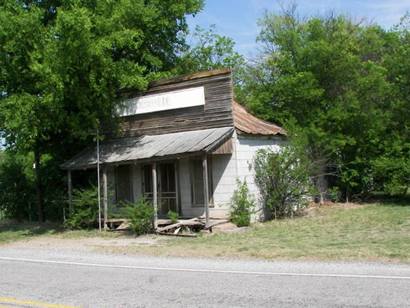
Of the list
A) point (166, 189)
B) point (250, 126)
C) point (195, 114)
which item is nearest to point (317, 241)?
point (250, 126)

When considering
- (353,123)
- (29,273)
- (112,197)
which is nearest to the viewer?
(29,273)

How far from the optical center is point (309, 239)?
13953 mm

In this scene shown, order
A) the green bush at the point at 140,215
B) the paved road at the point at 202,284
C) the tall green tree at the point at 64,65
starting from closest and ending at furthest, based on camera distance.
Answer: the paved road at the point at 202,284, the green bush at the point at 140,215, the tall green tree at the point at 64,65

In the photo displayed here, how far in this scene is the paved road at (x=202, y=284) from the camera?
7.23 meters

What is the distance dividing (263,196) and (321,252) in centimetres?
836

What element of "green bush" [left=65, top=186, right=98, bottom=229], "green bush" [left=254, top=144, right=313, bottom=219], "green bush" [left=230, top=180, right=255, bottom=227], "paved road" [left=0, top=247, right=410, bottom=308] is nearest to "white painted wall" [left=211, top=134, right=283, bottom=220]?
"green bush" [left=230, top=180, right=255, bottom=227]

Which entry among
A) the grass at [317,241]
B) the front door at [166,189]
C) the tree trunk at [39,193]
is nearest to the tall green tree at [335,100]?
the grass at [317,241]

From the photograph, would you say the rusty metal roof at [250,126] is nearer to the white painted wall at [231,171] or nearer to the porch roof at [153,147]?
the white painted wall at [231,171]

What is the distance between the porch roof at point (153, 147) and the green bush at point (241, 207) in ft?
6.04

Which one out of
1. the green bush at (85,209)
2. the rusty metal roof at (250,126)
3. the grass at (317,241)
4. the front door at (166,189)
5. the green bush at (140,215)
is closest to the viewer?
the grass at (317,241)

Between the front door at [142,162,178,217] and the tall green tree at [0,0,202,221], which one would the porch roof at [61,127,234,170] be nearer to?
the tall green tree at [0,0,202,221]

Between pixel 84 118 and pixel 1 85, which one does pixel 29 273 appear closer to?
pixel 84 118

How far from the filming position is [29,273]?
10.6 m

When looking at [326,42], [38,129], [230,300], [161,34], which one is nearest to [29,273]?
[230,300]
